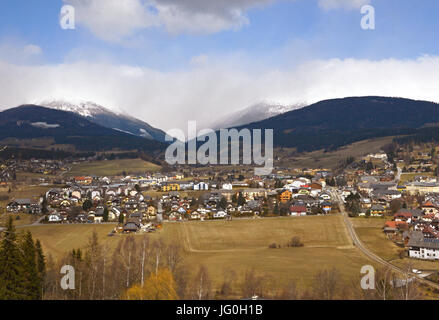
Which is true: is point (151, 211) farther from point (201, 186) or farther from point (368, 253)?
point (368, 253)

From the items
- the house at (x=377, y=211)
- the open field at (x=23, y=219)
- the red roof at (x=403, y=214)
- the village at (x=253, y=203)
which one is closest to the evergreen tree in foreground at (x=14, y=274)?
the village at (x=253, y=203)

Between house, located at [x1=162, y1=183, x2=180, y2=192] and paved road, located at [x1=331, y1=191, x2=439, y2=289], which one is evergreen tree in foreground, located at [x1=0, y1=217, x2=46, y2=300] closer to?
paved road, located at [x1=331, y1=191, x2=439, y2=289]

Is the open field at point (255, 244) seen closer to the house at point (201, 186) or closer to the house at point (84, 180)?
the house at point (201, 186)

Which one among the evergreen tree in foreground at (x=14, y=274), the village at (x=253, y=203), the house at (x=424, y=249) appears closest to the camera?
the evergreen tree in foreground at (x=14, y=274)

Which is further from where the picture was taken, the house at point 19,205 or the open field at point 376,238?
the house at point 19,205

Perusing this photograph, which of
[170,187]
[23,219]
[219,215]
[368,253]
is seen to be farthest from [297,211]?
[23,219]

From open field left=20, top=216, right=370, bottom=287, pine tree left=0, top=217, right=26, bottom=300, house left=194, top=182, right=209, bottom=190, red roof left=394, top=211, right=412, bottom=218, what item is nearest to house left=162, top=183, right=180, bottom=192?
house left=194, top=182, right=209, bottom=190

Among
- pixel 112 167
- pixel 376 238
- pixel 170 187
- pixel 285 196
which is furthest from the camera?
pixel 112 167
